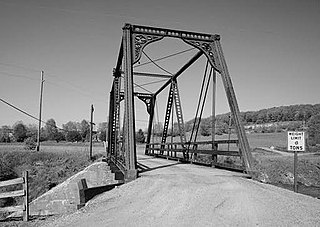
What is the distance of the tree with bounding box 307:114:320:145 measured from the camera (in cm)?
4684

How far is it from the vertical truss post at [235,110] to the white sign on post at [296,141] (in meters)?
1.19

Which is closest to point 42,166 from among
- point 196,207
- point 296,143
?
point 296,143

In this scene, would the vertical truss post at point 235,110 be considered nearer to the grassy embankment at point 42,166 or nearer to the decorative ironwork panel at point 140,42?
the decorative ironwork panel at point 140,42

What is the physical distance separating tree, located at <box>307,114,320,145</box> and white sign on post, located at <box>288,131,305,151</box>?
147 feet

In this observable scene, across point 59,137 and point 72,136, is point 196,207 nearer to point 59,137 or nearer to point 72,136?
point 72,136

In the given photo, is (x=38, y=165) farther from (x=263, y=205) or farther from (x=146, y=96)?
(x=263, y=205)

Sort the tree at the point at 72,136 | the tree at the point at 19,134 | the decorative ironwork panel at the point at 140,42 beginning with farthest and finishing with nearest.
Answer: the tree at the point at 72,136
the tree at the point at 19,134
the decorative ironwork panel at the point at 140,42

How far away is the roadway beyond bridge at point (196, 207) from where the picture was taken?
452 cm

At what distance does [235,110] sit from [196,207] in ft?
16.4

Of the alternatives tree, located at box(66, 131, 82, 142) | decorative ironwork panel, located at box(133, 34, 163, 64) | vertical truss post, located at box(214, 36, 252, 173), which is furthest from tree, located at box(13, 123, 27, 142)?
vertical truss post, located at box(214, 36, 252, 173)

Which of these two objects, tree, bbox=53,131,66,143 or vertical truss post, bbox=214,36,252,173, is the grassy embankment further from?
tree, bbox=53,131,66,143

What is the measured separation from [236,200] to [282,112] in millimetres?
70375

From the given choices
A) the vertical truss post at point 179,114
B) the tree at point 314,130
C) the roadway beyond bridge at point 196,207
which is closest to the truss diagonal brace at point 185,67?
the vertical truss post at point 179,114

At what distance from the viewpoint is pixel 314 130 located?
157 feet
